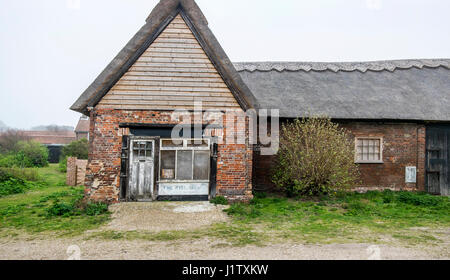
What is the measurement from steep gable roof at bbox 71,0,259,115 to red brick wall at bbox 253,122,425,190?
5613 mm

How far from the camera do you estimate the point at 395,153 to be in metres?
12.2

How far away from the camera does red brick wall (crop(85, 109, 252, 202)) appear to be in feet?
29.5

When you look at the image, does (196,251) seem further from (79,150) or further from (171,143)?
(79,150)

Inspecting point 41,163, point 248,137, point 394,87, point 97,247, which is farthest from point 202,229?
point 41,163

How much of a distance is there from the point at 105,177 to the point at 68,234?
2704 millimetres

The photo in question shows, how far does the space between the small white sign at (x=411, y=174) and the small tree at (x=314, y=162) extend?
3.39 metres

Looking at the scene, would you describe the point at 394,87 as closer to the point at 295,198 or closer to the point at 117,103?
the point at 295,198

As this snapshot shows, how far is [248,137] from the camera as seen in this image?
9.52m

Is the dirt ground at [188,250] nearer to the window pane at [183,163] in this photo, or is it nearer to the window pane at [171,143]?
the window pane at [183,163]

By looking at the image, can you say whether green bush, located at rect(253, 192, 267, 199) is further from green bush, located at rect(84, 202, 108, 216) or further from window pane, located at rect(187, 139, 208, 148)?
green bush, located at rect(84, 202, 108, 216)

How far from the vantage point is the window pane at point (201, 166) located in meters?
9.59

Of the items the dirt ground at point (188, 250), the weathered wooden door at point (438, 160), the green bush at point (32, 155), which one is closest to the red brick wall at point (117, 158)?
the dirt ground at point (188, 250)

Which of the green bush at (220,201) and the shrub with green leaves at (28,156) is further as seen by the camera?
the shrub with green leaves at (28,156)

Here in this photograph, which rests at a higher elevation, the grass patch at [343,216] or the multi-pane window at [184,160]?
the multi-pane window at [184,160]
